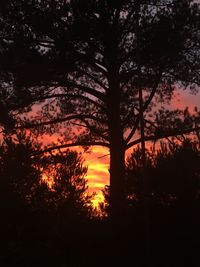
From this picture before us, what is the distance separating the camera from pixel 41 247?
19547mm

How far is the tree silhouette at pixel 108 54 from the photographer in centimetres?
2166

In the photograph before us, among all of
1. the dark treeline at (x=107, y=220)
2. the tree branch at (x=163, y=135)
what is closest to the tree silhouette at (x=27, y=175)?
the dark treeline at (x=107, y=220)

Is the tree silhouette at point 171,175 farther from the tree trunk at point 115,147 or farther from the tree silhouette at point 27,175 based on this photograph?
the tree silhouette at point 27,175

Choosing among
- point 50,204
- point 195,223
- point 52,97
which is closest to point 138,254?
point 195,223

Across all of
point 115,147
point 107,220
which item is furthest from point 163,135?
point 107,220

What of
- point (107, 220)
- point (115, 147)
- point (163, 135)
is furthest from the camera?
point (163, 135)

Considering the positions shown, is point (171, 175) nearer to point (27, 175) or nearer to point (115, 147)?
point (115, 147)

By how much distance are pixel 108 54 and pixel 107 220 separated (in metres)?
6.17

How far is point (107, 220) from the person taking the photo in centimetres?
2159

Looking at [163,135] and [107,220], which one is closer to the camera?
[107,220]

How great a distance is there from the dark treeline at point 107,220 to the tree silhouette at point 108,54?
0.91 m

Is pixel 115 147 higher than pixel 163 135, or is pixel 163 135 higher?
pixel 163 135

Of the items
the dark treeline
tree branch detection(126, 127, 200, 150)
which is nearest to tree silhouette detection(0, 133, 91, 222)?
the dark treeline

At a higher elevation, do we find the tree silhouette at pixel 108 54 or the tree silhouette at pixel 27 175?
the tree silhouette at pixel 108 54
